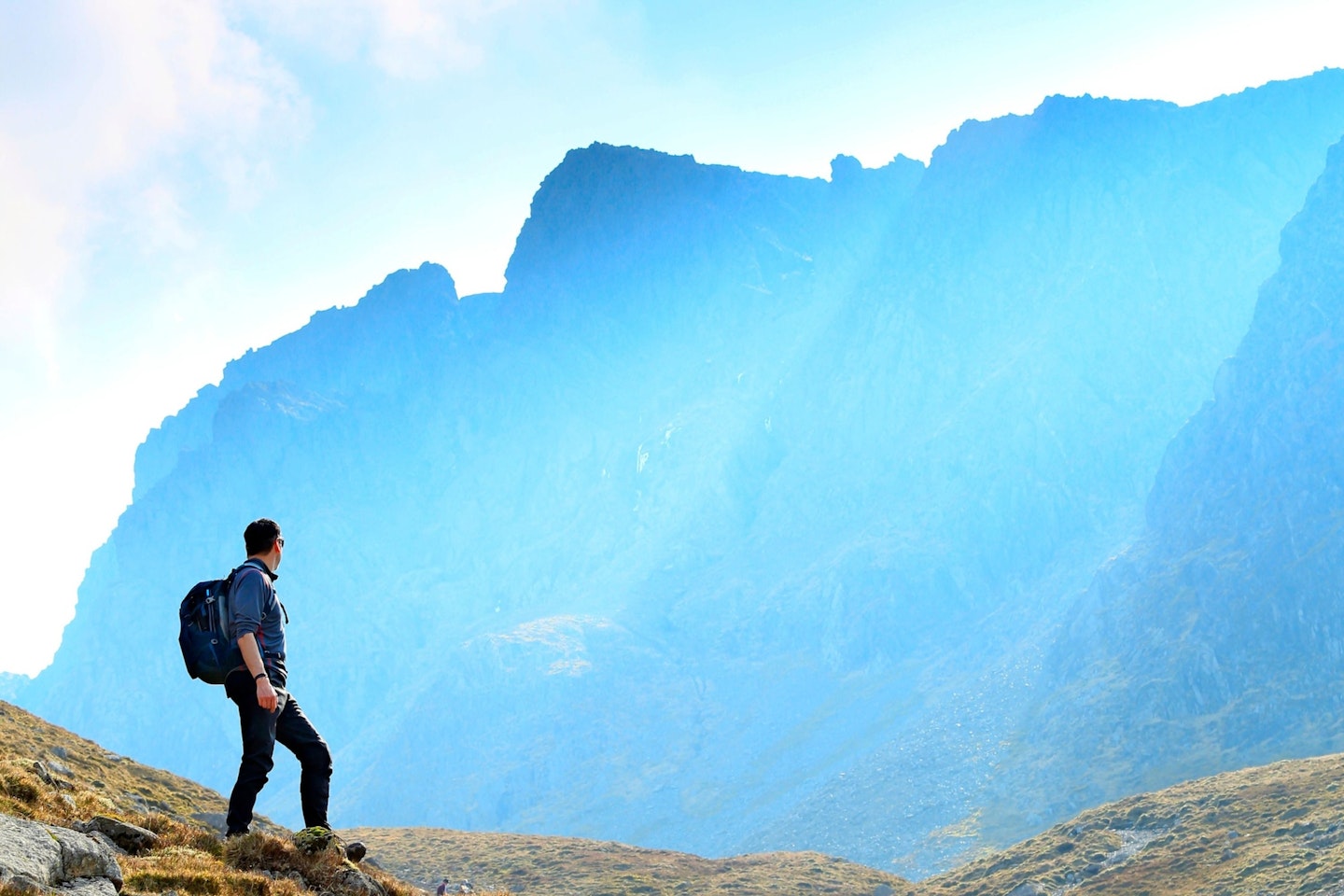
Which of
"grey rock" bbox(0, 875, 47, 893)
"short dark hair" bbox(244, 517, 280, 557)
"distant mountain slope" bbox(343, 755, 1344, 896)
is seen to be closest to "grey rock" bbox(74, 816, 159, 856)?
"grey rock" bbox(0, 875, 47, 893)

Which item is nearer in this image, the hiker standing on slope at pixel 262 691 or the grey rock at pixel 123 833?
the hiker standing on slope at pixel 262 691

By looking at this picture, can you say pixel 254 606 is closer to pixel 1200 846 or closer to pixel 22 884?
pixel 22 884

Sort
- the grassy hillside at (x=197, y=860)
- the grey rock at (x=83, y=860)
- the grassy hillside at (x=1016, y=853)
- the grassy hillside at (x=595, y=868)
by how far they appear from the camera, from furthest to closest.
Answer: the grassy hillside at (x=595, y=868)
the grassy hillside at (x=1016, y=853)
the grassy hillside at (x=197, y=860)
the grey rock at (x=83, y=860)

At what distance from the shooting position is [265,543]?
46.6ft

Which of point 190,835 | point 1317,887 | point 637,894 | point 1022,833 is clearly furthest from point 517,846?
point 190,835

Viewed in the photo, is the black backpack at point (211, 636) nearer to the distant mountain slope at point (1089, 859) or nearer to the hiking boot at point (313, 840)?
the hiking boot at point (313, 840)

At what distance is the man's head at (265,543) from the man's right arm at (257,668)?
1169 millimetres

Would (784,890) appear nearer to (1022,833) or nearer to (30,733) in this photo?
(30,733)

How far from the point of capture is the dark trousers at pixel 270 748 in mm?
13852

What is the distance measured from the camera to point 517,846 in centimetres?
12600

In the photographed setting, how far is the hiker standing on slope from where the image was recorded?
1345cm

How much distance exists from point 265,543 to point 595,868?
108 metres

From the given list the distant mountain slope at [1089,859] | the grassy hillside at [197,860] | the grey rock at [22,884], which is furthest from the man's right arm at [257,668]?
the distant mountain slope at [1089,859]

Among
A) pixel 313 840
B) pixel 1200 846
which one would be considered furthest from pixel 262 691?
pixel 1200 846
